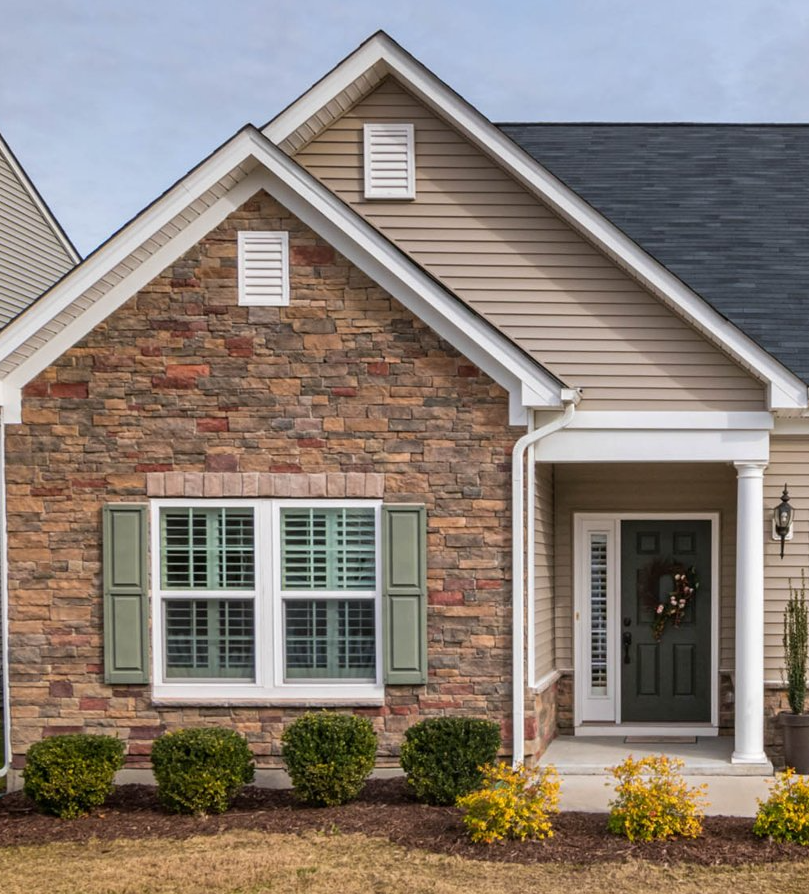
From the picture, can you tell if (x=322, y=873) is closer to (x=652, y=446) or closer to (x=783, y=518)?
(x=652, y=446)

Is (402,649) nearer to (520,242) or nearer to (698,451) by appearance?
(698,451)

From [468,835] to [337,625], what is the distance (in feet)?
8.11

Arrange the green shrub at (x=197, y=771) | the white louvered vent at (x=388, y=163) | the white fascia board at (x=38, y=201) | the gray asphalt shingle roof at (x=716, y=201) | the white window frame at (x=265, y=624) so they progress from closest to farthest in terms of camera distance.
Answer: the green shrub at (x=197, y=771) < the white window frame at (x=265, y=624) < the white louvered vent at (x=388, y=163) < the gray asphalt shingle roof at (x=716, y=201) < the white fascia board at (x=38, y=201)

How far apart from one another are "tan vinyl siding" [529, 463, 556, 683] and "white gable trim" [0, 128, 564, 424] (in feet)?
4.51

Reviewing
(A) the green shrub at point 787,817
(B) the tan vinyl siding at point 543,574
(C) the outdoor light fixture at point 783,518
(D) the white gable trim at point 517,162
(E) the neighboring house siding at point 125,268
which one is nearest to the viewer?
(A) the green shrub at point 787,817

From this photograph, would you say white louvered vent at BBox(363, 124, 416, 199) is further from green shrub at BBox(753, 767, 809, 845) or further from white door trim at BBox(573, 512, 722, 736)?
green shrub at BBox(753, 767, 809, 845)

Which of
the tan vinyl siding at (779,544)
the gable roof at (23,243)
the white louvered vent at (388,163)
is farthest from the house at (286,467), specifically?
the gable roof at (23,243)

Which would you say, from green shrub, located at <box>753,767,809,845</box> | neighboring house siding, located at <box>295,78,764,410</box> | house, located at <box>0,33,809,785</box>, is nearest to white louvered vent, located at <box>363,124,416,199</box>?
neighboring house siding, located at <box>295,78,764,410</box>

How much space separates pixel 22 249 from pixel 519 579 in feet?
38.3

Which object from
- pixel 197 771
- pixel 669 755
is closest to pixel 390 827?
pixel 197 771

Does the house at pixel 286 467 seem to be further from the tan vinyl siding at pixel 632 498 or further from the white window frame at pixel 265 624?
the tan vinyl siding at pixel 632 498

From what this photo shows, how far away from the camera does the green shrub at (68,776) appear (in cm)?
852

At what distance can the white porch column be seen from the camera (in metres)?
10.0

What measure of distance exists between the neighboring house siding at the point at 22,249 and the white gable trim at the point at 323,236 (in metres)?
7.45
